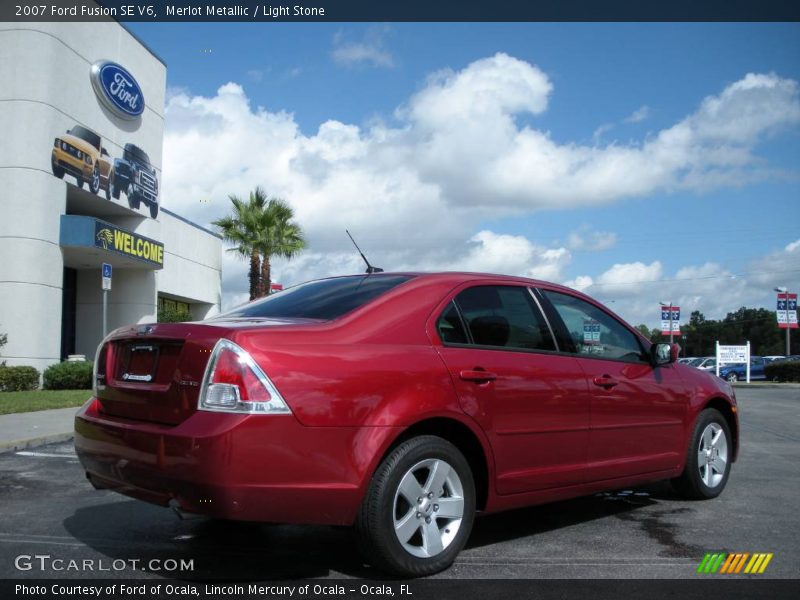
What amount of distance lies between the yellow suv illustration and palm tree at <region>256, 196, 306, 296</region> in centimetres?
789

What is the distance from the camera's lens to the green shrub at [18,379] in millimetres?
19406

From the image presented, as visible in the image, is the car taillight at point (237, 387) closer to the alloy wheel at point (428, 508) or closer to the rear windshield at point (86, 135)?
the alloy wheel at point (428, 508)

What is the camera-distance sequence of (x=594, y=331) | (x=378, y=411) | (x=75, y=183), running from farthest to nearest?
(x=75, y=183) < (x=594, y=331) < (x=378, y=411)

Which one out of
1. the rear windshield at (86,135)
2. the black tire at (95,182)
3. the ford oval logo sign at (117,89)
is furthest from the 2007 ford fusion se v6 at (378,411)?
the ford oval logo sign at (117,89)

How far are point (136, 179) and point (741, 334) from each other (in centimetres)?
11675

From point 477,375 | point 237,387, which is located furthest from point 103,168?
point 237,387

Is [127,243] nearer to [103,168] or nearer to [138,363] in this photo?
[103,168]

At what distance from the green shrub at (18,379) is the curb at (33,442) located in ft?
36.1

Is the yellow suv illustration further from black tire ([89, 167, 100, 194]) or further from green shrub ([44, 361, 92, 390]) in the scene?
green shrub ([44, 361, 92, 390])

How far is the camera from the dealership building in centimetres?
2100

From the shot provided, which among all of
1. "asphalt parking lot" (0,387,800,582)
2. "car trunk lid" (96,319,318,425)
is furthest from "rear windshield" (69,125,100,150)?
"car trunk lid" (96,319,318,425)

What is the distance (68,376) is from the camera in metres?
20.2

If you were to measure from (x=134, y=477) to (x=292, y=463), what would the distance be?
31.8 inches

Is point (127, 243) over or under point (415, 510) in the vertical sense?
over
